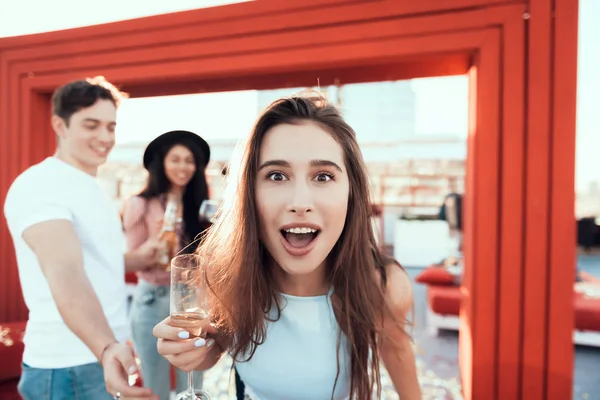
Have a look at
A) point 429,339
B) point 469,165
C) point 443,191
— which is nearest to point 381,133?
point 443,191

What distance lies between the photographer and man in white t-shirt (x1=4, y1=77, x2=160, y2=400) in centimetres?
121

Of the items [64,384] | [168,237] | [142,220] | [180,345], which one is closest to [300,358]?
[180,345]

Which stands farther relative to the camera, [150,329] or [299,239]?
[150,329]

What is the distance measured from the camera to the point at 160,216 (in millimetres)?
2277

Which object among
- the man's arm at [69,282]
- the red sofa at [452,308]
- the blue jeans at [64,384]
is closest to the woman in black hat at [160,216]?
the blue jeans at [64,384]

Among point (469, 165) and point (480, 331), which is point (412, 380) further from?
point (469, 165)

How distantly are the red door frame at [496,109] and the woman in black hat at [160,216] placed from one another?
0.65m

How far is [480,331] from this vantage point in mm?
2004

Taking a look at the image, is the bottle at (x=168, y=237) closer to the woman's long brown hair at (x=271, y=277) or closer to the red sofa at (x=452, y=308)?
the woman's long brown hair at (x=271, y=277)

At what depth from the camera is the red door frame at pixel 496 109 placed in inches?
73.0

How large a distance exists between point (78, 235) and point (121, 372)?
2.09ft

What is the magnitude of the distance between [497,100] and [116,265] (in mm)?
2153

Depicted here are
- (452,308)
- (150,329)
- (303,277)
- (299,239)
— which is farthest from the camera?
(452,308)

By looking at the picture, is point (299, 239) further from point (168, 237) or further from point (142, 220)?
point (142, 220)
